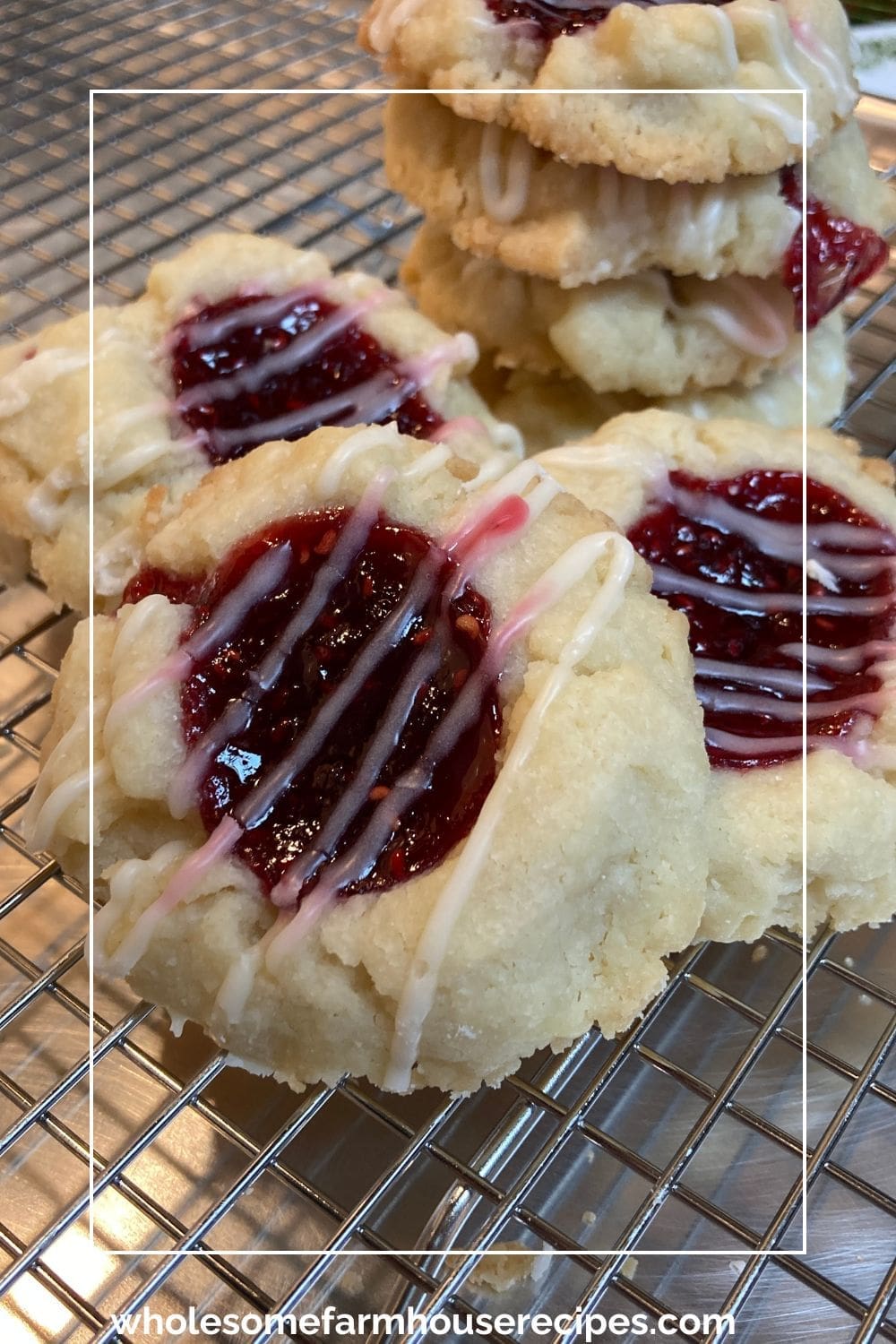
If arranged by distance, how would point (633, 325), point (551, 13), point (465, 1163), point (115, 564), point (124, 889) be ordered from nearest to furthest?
point (124, 889), point (465, 1163), point (115, 564), point (551, 13), point (633, 325)

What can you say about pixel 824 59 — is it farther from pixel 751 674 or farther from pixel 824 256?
pixel 751 674

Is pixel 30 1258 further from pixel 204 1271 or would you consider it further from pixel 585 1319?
pixel 585 1319

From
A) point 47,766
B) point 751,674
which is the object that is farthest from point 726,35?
point 47,766

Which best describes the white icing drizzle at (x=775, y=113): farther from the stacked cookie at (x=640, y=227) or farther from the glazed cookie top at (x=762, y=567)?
the glazed cookie top at (x=762, y=567)

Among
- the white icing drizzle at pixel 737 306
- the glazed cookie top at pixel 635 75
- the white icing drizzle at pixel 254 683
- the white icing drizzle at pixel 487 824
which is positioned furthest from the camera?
the white icing drizzle at pixel 737 306

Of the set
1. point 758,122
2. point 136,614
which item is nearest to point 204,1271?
point 136,614

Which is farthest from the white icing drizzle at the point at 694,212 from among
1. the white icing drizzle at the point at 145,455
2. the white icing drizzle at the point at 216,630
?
the white icing drizzle at the point at 216,630

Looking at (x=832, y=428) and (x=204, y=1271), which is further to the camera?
(x=832, y=428)
